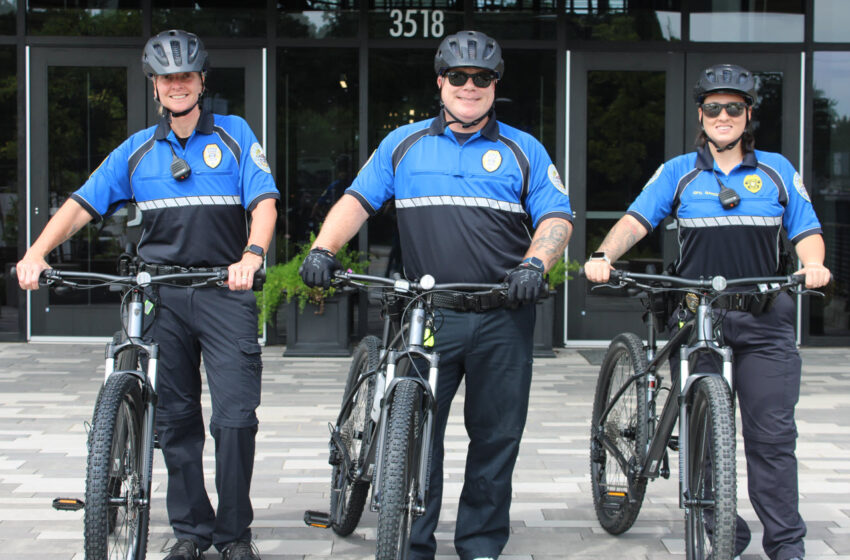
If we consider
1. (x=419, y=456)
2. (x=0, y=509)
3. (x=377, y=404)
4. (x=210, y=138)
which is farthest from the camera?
(x=0, y=509)

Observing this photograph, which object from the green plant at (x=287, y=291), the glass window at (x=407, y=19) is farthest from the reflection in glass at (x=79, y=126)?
the glass window at (x=407, y=19)

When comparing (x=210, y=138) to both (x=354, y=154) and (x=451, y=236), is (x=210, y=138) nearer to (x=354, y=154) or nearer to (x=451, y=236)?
(x=451, y=236)

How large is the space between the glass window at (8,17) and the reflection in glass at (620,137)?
540cm

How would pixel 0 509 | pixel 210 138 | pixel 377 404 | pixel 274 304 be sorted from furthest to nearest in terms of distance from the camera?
pixel 274 304 → pixel 0 509 → pixel 210 138 → pixel 377 404

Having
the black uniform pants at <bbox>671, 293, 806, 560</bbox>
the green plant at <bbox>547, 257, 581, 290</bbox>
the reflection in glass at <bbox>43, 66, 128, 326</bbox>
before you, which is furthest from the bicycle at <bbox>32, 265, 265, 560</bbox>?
the reflection in glass at <bbox>43, 66, 128, 326</bbox>

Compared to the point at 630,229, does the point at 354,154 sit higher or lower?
higher

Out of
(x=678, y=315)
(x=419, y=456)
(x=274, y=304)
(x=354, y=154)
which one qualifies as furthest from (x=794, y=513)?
(x=354, y=154)

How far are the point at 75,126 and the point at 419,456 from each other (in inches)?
292

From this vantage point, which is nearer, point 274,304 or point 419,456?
point 419,456

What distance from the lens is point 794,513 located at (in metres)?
4.04

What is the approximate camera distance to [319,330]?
30.7 feet

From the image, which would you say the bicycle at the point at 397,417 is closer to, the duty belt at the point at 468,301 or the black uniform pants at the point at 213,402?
the duty belt at the point at 468,301

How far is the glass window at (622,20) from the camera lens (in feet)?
32.6

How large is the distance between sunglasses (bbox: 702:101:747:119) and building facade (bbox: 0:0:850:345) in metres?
5.75
